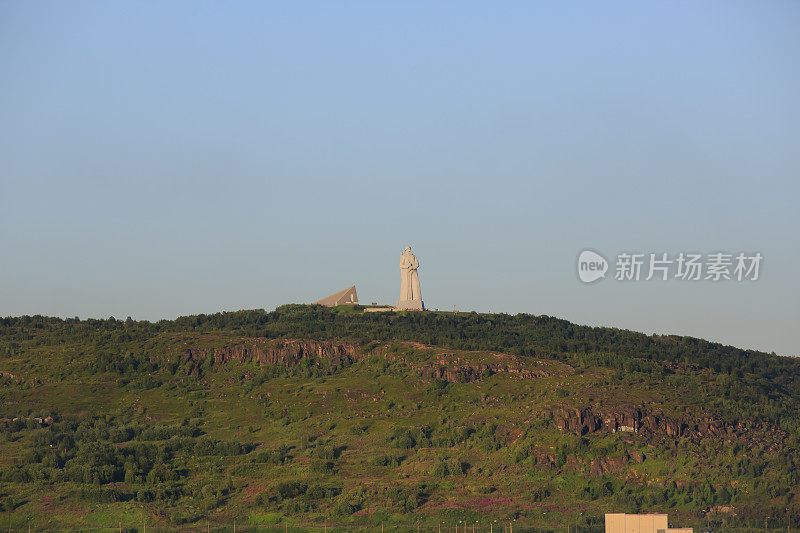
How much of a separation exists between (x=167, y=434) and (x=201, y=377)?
60.1 feet

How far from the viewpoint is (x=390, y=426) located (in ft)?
327

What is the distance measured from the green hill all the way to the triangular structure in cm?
1268

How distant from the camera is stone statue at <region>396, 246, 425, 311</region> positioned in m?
131

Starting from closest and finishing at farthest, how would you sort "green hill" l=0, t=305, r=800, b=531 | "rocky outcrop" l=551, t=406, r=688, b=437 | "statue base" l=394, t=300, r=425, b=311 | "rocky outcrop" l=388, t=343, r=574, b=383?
1. "green hill" l=0, t=305, r=800, b=531
2. "rocky outcrop" l=551, t=406, r=688, b=437
3. "rocky outcrop" l=388, t=343, r=574, b=383
4. "statue base" l=394, t=300, r=425, b=311

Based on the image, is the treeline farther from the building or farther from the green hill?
the building

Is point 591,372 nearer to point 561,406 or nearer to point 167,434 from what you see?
point 561,406

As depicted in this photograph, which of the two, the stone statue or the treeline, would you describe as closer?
the treeline

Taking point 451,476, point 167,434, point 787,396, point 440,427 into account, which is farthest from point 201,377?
point 787,396

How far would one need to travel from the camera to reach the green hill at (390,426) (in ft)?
263

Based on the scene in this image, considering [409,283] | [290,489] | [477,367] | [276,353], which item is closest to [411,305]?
[409,283]

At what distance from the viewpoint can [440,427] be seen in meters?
97.9

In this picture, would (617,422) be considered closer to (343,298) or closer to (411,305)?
(411,305)

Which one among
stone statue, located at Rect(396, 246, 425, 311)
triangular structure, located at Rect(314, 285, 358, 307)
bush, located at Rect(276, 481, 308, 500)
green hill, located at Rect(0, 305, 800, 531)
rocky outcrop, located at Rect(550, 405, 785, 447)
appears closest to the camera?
green hill, located at Rect(0, 305, 800, 531)

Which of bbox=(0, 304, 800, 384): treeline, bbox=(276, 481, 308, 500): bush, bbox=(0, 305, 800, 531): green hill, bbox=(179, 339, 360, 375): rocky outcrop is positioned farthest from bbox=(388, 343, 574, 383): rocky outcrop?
bbox=(276, 481, 308, 500): bush
